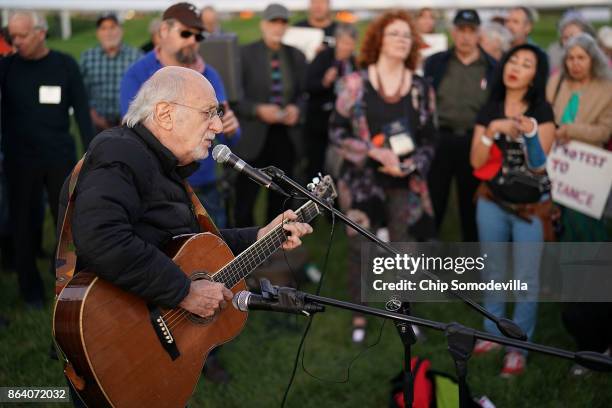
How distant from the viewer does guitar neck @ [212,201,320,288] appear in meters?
3.01

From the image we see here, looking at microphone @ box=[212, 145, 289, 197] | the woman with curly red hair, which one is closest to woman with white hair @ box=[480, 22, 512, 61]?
the woman with curly red hair

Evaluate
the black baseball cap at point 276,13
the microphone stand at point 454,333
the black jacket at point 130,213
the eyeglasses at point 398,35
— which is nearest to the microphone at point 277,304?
the microphone stand at point 454,333

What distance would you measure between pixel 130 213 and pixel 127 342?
0.48m

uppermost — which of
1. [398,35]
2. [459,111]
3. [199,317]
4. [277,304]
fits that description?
[398,35]

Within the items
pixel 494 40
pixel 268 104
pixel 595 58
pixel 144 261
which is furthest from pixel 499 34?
pixel 144 261

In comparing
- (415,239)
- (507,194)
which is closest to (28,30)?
(415,239)

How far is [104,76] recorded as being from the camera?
675 cm

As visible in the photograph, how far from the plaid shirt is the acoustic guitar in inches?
159

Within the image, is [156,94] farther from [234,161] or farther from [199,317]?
[199,317]

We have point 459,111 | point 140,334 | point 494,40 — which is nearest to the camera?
point 140,334

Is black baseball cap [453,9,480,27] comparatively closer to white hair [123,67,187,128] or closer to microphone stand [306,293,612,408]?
white hair [123,67,187,128]

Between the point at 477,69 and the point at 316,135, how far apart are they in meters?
1.89

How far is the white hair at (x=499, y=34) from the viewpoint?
22.7ft

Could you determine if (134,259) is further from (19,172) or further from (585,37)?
(585,37)
